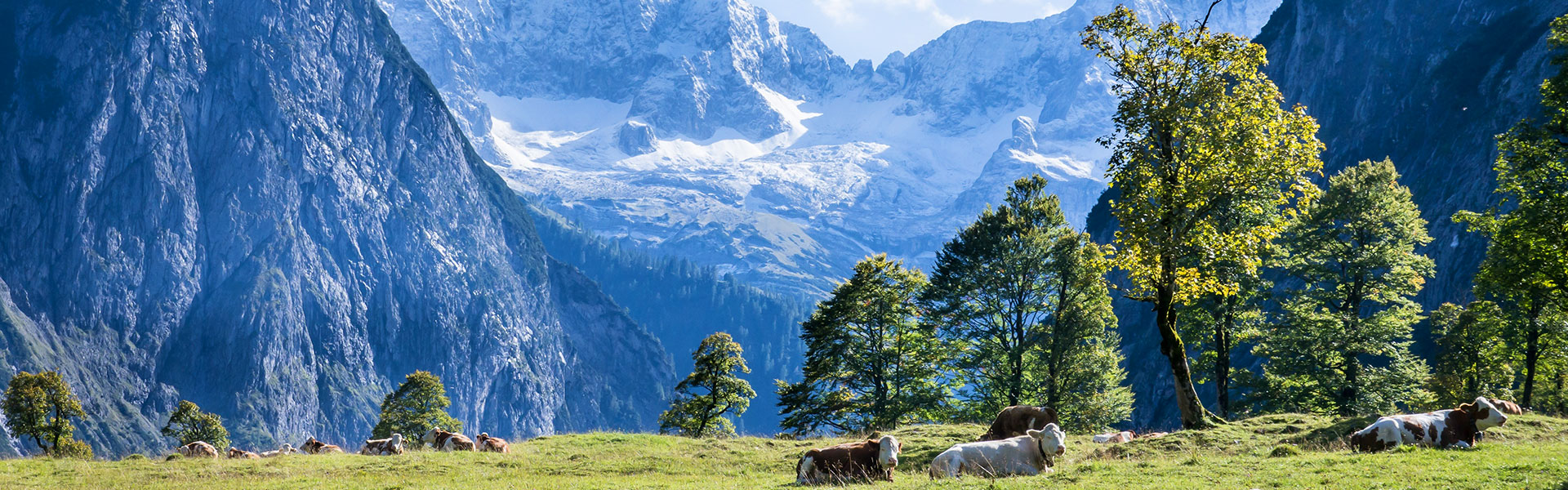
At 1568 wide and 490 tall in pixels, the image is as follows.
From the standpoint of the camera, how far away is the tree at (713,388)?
7281 cm

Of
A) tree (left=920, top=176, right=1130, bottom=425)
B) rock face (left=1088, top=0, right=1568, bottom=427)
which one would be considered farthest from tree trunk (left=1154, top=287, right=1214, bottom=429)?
rock face (left=1088, top=0, right=1568, bottom=427)

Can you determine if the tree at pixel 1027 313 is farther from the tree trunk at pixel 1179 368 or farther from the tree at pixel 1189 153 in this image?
the tree at pixel 1189 153

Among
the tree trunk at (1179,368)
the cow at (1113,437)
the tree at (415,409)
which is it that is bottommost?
the cow at (1113,437)

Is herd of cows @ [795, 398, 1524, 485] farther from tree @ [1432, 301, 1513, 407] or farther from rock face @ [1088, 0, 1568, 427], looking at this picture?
rock face @ [1088, 0, 1568, 427]

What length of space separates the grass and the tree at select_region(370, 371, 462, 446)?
53529 mm

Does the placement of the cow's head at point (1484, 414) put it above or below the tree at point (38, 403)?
below

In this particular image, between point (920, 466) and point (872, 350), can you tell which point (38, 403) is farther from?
point (920, 466)

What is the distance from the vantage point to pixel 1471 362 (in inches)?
2148

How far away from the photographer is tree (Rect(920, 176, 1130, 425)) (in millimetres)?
53031

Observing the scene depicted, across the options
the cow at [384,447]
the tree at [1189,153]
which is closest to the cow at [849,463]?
the tree at [1189,153]

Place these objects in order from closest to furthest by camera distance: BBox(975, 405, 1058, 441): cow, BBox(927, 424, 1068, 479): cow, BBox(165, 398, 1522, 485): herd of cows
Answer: BBox(927, 424, 1068, 479): cow → BBox(165, 398, 1522, 485): herd of cows → BBox(975, 405, 1058, 441): cow

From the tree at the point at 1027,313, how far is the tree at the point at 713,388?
2054 cm

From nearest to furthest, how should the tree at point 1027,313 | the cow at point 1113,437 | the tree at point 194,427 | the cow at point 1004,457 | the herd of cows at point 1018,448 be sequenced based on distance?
the cow at point 1004,457 → the herd of cows at point 1018,448 → the cow at point 1113,437 → the tree at point 1027,313 → the tree at point 194,427

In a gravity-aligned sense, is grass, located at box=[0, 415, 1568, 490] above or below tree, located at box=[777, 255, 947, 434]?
below
